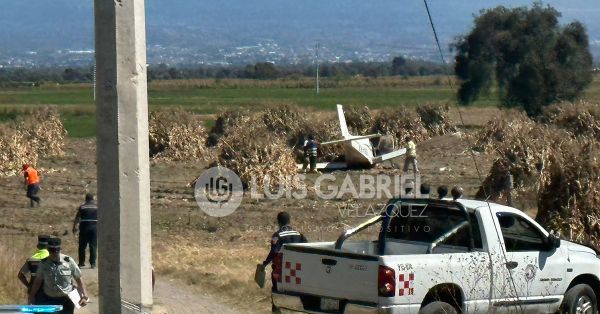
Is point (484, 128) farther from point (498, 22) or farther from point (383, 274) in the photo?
point (383, 274)

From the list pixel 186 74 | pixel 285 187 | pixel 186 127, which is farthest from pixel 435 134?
pixel 186 74

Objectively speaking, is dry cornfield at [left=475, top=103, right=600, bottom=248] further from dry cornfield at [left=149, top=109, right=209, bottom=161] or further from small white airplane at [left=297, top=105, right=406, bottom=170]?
dry cornfield at [left=149, top=109, right=209, bottom=161]

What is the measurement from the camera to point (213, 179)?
3353 cm

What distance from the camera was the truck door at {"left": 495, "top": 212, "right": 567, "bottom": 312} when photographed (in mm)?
12727

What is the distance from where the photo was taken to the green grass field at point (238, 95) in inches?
3059

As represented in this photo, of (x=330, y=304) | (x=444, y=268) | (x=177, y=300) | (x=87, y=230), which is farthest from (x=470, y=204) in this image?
(x=87, y=230)

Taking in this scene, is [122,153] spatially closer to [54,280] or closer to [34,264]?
[54,280]

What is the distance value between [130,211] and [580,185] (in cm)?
1431

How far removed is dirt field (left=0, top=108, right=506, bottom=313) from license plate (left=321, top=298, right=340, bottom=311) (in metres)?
4.32

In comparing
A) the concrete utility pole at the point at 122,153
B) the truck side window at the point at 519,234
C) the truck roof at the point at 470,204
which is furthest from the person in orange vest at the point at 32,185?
the concrete utility pole at the point at 122,153

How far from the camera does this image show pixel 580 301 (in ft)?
43.9

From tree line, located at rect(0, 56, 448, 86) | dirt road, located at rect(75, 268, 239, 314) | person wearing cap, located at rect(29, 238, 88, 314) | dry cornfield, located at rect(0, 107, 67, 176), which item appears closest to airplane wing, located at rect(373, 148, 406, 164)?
dry cornfield, located at rect(0, 107, 67, 176)

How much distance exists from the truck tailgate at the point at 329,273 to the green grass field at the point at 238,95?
162 ft

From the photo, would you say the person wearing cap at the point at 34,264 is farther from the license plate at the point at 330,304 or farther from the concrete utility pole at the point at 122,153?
the concrete utility pole at the point at 122,153
